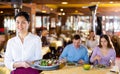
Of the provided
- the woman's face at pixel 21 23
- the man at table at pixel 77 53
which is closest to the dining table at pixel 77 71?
the woman's face at pixel 21 23

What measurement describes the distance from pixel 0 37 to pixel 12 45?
12.4ft

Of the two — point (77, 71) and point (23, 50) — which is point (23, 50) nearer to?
point (23, 50)

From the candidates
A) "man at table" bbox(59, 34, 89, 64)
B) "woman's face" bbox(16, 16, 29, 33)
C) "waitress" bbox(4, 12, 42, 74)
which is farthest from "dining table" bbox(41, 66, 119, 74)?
"man at table" bbox(59, 34, 89, 64)

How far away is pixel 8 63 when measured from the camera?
234 centimetres

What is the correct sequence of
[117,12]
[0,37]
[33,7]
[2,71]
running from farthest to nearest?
[117,12]
[33,7]
[0,37]
[2,71]

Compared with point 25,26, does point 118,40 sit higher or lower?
lower

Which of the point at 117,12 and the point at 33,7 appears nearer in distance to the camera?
the point at 33,7

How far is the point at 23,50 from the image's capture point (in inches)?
91.9

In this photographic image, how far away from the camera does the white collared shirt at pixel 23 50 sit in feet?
7.65

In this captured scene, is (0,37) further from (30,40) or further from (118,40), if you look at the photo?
(118,40)

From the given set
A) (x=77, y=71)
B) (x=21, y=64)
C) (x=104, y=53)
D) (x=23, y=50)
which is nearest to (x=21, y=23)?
(x=23, y=50)

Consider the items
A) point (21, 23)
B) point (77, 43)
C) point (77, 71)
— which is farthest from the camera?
point (77, 43)

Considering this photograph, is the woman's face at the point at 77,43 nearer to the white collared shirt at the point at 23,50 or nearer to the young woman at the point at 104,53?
the young woman at the point at 104,53

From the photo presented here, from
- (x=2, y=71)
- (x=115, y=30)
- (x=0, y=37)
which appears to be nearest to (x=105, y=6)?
(x=115, y=30)
